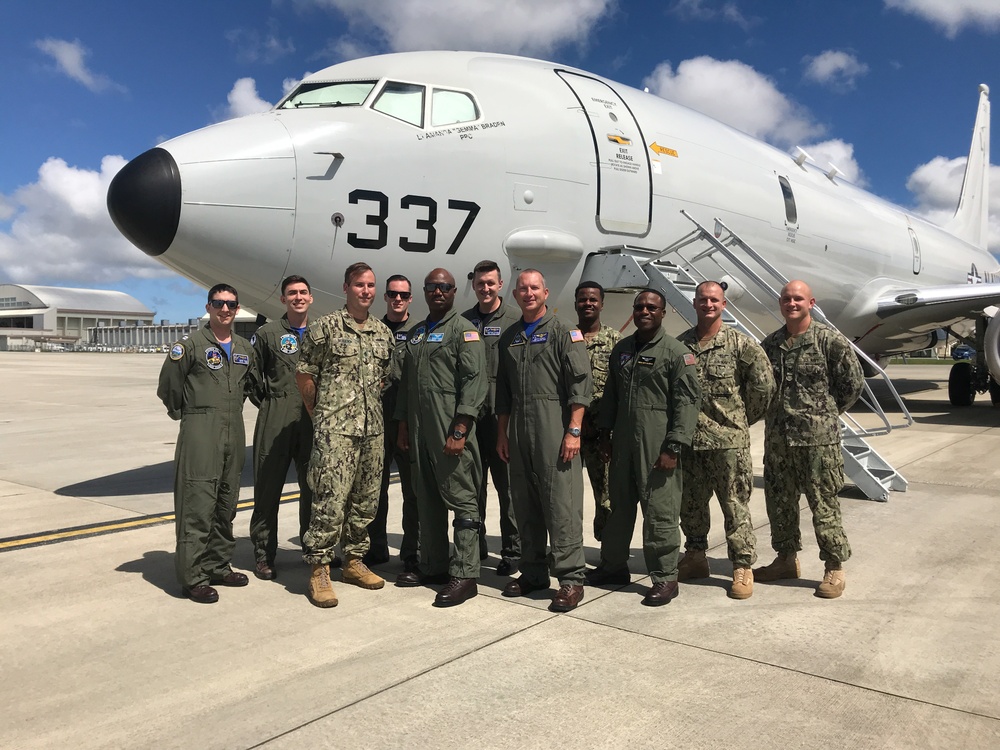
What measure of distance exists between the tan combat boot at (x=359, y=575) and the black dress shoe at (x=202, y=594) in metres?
0.75

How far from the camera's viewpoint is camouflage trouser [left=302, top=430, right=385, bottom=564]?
435cm

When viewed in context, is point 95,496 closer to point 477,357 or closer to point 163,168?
point 163,168

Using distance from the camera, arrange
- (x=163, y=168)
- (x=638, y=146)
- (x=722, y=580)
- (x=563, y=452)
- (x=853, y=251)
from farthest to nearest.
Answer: (x=853, y=251)
(x=638, y=146)
(x=163, y=168)
(x=722, y=580)
(x=563, y=452)

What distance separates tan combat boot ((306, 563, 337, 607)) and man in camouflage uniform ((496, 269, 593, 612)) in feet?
3.24

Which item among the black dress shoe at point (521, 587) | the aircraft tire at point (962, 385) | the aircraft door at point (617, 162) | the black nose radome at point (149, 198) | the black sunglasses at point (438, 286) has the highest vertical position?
the aircraft door at point (617, 162)

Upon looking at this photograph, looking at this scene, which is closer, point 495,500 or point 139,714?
point 139,714

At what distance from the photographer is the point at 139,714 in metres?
2.95

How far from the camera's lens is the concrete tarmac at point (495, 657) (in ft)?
9.24

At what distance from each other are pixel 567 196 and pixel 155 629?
5181 millimetres

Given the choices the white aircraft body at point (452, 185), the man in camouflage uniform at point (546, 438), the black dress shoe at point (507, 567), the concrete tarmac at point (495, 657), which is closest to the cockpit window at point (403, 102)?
the white aircraft body at point (452, 185)

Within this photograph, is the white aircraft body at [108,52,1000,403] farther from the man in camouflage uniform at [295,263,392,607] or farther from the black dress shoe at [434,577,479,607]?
the black dress shoe at [434,577,479,607]

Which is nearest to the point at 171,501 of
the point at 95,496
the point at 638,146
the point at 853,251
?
the point at 95,496

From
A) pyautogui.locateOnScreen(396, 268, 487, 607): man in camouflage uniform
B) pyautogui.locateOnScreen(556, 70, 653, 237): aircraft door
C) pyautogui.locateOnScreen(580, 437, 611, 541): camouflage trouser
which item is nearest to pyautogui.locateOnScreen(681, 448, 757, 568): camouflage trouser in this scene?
pyautogui.locateOnScreen(580, 437, 611, 541): camouflage trouser

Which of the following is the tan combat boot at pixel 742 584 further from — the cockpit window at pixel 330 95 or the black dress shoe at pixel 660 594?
the cockpit window at pixel 330 95
